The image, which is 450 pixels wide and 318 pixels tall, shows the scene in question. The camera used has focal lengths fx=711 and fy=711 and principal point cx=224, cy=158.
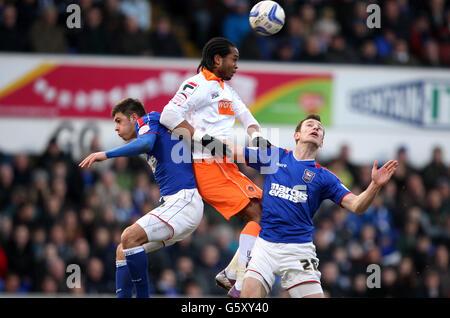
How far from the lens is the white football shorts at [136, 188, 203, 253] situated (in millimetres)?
7289

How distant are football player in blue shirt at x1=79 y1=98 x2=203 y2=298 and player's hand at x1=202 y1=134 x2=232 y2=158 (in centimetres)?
31

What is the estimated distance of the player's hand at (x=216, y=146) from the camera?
7.29 metres

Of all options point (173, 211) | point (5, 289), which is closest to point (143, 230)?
point (173, 211)

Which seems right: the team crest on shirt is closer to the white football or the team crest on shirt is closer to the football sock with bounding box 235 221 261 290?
the football sock with bounding box 235 221 261 290

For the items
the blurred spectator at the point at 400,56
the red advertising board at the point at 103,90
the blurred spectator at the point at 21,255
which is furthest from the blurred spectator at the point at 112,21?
the blurred spectator at the point at 400,56

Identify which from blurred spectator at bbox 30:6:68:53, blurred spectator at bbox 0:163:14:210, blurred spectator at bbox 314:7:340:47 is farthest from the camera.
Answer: blurred spectator at bbox 314:7:340:47

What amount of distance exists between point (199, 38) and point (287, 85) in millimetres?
2611

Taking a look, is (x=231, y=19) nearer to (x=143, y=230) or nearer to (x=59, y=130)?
(x=59, y=130)

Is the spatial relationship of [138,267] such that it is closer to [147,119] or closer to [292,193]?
[147,119]

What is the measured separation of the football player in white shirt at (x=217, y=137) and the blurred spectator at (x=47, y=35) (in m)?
7.54

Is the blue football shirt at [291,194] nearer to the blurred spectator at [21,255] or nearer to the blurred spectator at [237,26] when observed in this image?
the blurred spectator at [21,255]

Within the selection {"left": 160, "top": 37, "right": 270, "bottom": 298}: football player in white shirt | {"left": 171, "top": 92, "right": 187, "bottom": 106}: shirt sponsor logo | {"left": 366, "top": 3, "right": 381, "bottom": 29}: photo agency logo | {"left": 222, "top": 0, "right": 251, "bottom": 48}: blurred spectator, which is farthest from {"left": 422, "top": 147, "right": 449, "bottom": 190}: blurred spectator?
{"left": 171, "top": 92, "right": 187, "bottom": 106}: shirt sponsor logo

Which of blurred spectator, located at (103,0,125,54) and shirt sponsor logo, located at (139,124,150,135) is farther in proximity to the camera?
blurred spectator, located at (103,0,125,54)

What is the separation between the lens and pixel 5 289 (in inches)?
478
